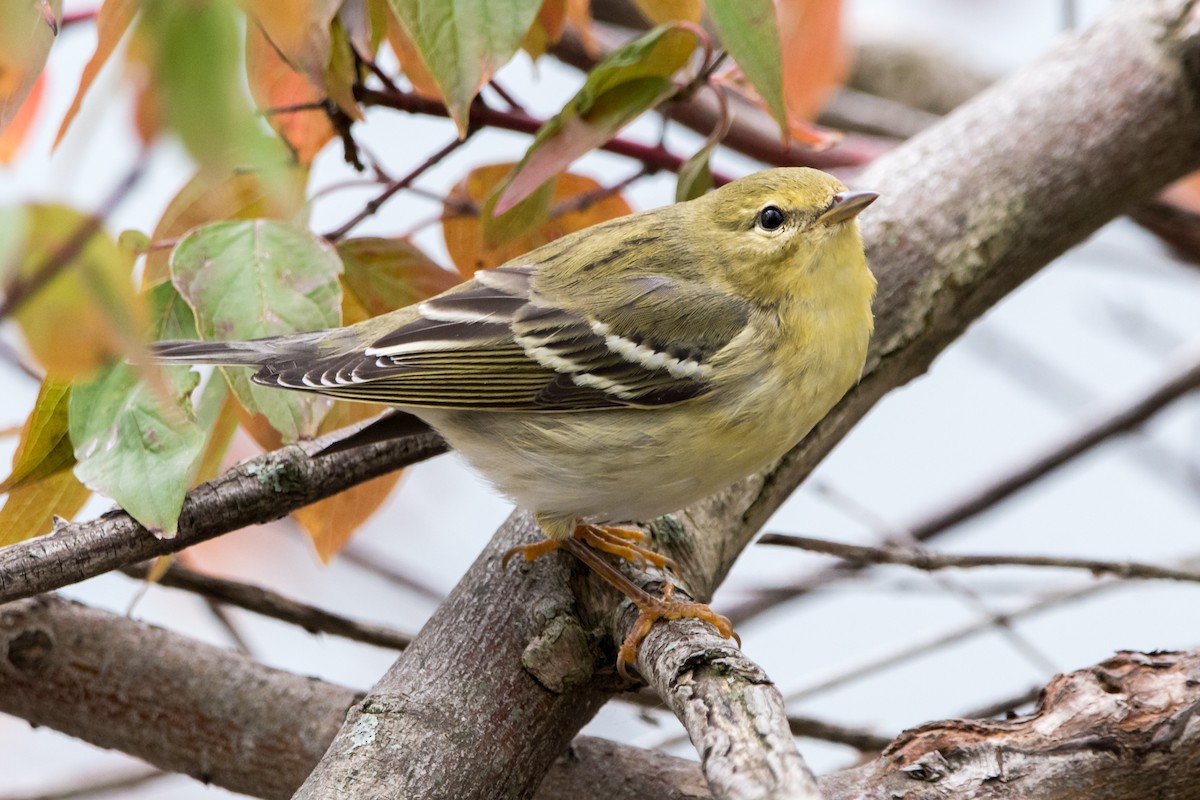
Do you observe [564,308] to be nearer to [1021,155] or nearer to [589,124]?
[589,124]

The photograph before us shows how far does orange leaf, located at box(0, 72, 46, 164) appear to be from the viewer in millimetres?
2529

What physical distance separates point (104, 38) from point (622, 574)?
142 cm

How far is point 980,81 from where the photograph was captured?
507cm

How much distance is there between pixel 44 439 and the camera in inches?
82.4

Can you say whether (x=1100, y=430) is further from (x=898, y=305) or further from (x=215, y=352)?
(x=215, y=352)

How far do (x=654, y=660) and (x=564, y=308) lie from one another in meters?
1.09

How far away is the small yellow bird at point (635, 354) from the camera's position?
256cm

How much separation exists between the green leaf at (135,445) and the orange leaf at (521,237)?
92 centimetres

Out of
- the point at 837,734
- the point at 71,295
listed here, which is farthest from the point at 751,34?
the point at 837,734

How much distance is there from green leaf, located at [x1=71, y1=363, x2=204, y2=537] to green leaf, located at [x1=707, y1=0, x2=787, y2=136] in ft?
3.69

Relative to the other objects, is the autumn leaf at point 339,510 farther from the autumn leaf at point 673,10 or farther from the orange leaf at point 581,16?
the orange leaf at point 581,16

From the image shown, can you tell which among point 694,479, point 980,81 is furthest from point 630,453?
point 980,81

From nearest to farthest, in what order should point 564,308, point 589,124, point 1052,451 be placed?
point 589,124 → point 564,308 → point 1052,451

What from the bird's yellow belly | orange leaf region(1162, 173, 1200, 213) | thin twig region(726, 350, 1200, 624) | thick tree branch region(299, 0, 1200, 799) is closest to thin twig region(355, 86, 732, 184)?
thick tree branch region(299, 0, 1200, 799)
